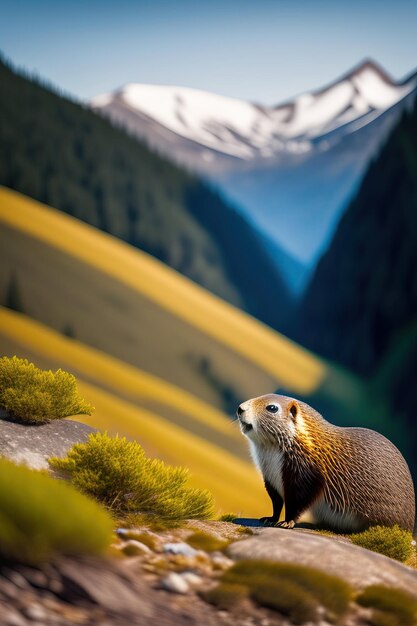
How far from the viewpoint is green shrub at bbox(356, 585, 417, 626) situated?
7.45m

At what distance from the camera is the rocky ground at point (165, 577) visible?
6.37 meters

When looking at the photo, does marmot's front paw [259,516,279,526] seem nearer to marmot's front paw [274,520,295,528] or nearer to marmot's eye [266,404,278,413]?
marmot's front paw [274,520,295,528]

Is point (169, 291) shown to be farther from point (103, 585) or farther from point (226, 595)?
point (103, 585)

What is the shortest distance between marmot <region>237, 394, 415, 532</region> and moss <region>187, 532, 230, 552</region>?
5.03 ft

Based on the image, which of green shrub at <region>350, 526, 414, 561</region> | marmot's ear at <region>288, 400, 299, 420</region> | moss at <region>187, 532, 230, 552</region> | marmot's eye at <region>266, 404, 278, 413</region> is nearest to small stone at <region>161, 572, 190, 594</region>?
moss at <region>187, 532, 230, 552</region>

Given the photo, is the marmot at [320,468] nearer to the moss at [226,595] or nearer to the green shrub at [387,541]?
the green shrub at [387,541]

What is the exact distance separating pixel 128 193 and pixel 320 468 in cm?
4589

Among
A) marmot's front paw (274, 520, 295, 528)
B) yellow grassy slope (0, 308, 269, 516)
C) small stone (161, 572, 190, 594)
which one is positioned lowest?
yellow grassy slope (0, 308, 269, 516)

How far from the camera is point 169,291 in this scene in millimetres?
44156

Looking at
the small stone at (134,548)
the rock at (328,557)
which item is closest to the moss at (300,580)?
the rock at (328,557)

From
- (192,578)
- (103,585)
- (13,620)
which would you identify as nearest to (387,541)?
(192,578)

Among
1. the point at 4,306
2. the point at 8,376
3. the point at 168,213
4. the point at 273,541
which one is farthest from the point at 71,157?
the point at 273,541

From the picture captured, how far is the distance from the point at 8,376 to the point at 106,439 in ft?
8.60

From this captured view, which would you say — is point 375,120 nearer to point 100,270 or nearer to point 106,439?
point 100,270
